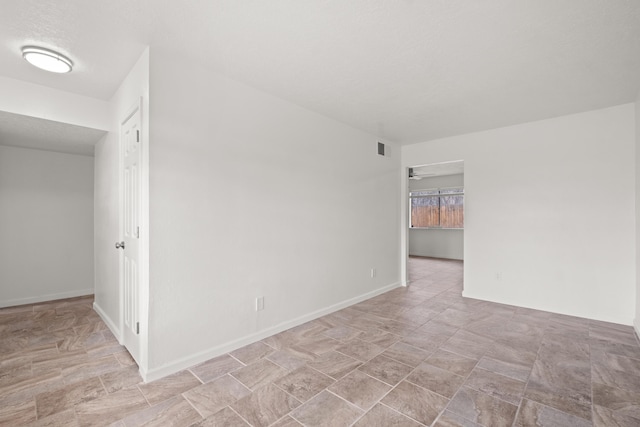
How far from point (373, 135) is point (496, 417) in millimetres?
3878

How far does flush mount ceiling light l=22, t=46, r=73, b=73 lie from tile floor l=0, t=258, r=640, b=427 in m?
2.52

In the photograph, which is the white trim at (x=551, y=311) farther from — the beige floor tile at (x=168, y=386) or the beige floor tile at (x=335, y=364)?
the beige floor tile at (x=168, y=386)

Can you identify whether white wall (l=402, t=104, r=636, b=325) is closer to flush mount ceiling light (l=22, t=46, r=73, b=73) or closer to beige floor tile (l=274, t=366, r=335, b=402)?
beige floor tile (l=274, t=366, r=335, b=402)

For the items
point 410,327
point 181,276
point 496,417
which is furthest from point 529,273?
point 181,276

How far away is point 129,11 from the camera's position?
1.90 meters

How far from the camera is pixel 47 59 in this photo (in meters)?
2.37

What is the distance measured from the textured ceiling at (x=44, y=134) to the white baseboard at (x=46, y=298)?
7.00 ft

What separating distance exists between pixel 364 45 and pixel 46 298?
5442mm

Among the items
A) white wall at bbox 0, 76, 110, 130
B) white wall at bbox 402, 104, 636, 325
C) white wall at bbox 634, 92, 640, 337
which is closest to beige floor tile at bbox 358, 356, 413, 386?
white wall at bbox 402, 104, 636, 325

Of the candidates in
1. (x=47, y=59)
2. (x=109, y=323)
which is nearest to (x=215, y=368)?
(x=109, y=323)

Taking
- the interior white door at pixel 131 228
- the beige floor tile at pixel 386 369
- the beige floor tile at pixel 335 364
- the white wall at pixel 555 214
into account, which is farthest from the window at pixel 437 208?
the interior white door at pixel 131 228

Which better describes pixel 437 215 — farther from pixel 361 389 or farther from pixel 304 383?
pixel 304 383

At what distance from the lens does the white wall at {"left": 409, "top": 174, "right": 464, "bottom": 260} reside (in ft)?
28.9

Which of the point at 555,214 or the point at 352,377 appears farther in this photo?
the point at 555,214
